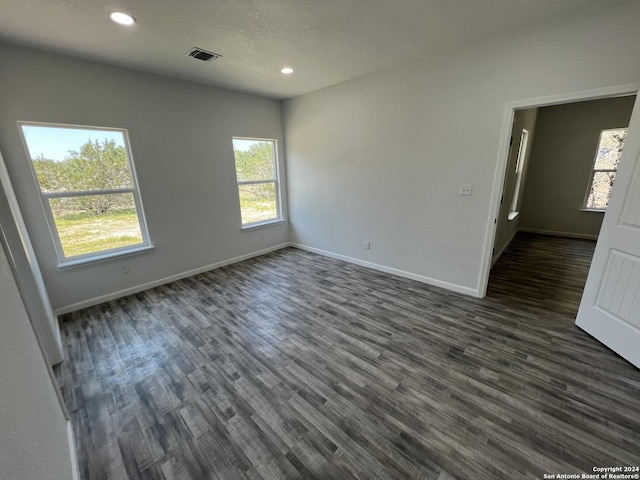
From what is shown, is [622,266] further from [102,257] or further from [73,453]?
[102,257]

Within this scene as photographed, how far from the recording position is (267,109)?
14.6ft

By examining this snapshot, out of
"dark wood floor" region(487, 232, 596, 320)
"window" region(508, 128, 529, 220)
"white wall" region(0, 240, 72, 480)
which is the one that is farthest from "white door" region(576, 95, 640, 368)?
"white wall" region(0, 240, 72, 480)

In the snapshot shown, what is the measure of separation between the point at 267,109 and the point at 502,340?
4.63 meters

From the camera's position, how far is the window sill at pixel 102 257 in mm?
2891

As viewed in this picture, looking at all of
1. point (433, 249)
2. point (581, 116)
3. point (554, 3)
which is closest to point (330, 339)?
point (433, 249)

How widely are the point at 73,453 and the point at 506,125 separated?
4.19m

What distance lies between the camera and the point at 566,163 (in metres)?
5.39

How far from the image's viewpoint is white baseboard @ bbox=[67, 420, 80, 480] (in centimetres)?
131

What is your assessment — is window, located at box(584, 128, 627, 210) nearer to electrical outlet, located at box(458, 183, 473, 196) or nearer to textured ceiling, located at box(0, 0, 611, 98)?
electrical outlet, located at box(458, 183, 473, 196)

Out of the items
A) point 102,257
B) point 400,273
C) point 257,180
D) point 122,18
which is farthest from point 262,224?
point 122,18

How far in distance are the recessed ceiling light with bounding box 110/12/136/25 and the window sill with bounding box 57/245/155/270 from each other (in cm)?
244

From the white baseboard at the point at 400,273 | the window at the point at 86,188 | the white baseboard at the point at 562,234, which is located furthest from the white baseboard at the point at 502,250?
the window at the point at 86,188

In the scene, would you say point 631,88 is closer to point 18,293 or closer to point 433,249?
point 433,249

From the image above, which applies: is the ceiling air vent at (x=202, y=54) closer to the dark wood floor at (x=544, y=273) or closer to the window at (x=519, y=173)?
the dark wood floor at (x=544, y=273)
